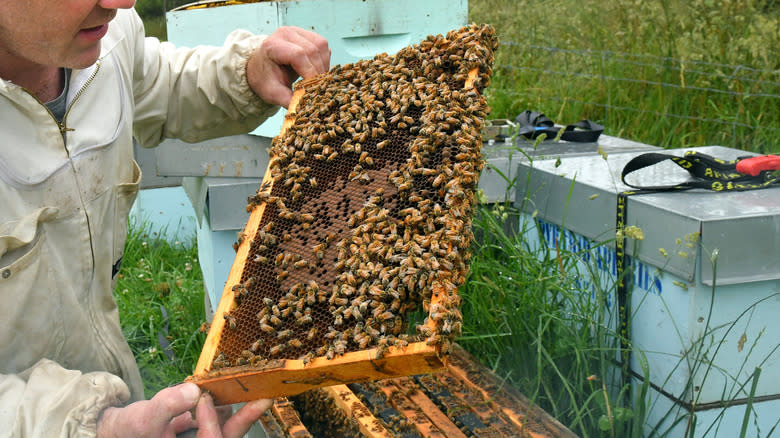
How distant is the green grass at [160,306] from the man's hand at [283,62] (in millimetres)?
1877

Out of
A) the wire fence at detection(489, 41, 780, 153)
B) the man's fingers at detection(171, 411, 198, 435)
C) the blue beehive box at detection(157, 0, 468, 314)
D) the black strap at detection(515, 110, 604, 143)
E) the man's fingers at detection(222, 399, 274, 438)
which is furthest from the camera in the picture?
the wire fence at detection(489, 41, 780, 153)

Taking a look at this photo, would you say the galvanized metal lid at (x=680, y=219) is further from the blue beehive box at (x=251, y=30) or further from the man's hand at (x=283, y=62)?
the blue beehive box at (x=251, y=30)

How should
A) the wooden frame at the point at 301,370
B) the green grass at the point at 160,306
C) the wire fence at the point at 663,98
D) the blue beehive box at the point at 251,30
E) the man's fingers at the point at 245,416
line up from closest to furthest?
the wooden frame at the point at 301,370 → the man's fingers at the point at 245,416 → the blue beehive box at the point at 251,30 → the green grass at the point at 160,306 → the wire fence at the point at 663,98

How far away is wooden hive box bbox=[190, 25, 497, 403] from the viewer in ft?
6.29

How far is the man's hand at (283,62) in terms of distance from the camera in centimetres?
291

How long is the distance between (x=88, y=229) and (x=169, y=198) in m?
3.91

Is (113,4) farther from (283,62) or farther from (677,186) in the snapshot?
(677,186)

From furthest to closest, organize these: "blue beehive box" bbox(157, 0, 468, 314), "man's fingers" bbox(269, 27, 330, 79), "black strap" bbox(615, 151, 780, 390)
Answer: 1. "blue beehive box" bbox(157, 0, 468, 314)
2. "man's fingers" bbox(269, 27, 330, 79)
3. "black strap" bbox(615, 151, 780, 390)

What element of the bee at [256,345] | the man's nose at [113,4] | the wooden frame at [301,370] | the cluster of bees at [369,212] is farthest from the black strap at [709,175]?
the man's nose at [113,4]

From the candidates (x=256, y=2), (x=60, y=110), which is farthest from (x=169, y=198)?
(x=60, y=110)

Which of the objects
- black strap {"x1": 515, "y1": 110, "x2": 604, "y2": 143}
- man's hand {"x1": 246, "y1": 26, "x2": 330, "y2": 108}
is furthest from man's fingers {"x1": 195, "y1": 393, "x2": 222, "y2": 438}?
black strap {"x1": 515, "y1": 110, "x2": 604, "y2": 143}

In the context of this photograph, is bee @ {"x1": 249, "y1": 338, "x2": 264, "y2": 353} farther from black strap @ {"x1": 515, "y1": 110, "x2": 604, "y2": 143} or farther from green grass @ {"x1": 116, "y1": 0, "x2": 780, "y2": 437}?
black strap @ {"x1": 515, "y1": 110, "x2": 604, "y2": 143}

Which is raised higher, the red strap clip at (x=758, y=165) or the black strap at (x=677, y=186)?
the red strap clip at (x=758, y=165)

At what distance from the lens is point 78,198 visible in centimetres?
239
